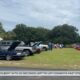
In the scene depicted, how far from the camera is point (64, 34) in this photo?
155750mm

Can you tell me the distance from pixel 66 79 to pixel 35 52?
32038 mm

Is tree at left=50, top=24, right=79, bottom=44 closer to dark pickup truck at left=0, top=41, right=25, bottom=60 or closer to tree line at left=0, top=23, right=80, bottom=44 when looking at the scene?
tree line at left=0, top=23, right=80, bottom=44

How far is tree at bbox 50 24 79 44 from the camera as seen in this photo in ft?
485

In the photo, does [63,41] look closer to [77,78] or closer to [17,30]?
[17,30]

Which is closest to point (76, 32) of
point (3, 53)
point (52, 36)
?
point (52, 36)

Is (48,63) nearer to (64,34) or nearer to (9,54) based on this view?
(9,54)

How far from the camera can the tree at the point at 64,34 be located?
147750 millimetres

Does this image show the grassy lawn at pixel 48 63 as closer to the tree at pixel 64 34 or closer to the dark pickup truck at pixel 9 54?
the dark pickup truck at pixel 9 54

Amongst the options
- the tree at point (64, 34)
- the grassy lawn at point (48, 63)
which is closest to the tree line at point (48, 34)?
the tree at point (64, 34)

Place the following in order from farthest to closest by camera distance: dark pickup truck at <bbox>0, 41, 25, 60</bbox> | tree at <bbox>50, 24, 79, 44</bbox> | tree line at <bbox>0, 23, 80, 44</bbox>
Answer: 1. tree at <bbox>50, 24, 79, 44</bbox>
2. tree line at <bbox>0, 23, 80, 44</bbox>
3. dark pickup truck at <bbox>0, 41, 25, 60</bbox>

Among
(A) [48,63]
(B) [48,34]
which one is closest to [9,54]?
(A) [48,63]

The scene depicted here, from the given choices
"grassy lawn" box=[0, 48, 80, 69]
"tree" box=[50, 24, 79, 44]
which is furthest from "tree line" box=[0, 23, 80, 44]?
"grassy lawn" box=[0, 48, 80, 69]

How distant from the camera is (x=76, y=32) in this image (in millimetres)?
160750

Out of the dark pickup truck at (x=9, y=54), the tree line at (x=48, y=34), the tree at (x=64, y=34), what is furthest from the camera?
the tree at (x=64, y=34)
